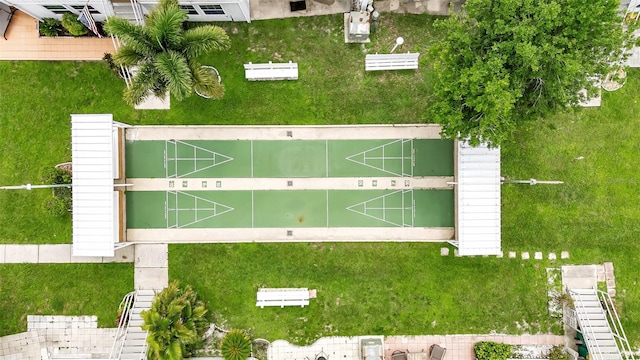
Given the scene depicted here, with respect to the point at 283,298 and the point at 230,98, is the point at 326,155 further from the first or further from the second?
the point at 283,298

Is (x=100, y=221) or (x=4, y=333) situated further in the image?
(x=4, y=333)

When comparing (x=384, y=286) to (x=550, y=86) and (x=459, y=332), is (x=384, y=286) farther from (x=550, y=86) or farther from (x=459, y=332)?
(x=550, y=86)

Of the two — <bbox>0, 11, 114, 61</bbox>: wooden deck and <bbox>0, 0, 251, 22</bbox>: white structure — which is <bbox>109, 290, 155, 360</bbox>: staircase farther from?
<bbox>0, 0, 251, 22</bbox>: white structure

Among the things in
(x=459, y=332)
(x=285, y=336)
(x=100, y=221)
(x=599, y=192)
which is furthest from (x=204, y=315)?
(x=599, y=192)

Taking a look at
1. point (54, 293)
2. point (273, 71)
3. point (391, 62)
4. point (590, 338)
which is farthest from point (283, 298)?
point (590, 338)

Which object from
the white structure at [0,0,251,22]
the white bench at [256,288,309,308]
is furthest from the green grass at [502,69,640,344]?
the white structure at [0,0,251,22]

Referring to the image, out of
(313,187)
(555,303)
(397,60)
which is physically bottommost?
(555,303)
